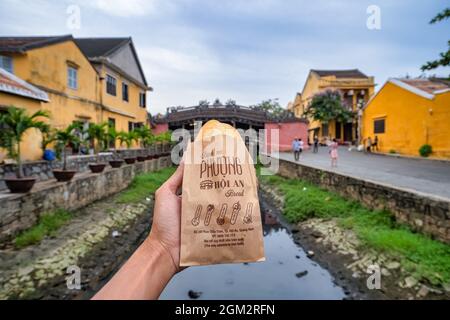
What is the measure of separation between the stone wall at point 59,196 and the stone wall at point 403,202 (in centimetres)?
432

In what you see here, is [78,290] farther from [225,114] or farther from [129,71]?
[129,71]

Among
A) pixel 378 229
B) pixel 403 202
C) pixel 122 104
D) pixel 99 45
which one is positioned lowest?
pixel 378 229

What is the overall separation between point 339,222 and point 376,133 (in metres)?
12.9

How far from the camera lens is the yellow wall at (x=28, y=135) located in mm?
7008

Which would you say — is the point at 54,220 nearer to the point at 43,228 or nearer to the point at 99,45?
the point at 43,228

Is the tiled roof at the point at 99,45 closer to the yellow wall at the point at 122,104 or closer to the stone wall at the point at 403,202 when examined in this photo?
the yellow wall at the point at 122,104

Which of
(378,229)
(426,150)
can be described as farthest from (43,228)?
(426,150)

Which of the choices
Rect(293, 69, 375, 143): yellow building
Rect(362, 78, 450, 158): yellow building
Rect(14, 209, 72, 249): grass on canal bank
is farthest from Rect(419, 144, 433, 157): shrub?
Rect(14, 209, 72, 249): grass on canal bank

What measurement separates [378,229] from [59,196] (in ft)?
21.7

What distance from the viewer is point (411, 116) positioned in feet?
45.3

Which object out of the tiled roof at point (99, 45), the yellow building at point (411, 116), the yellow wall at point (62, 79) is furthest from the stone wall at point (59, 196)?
the yellow building at point (411, 116)

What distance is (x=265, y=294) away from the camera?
4414 mm

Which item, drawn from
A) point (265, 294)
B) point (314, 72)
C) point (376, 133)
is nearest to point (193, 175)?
point (265, 294)

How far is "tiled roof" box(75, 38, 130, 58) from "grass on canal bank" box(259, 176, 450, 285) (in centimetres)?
1153
